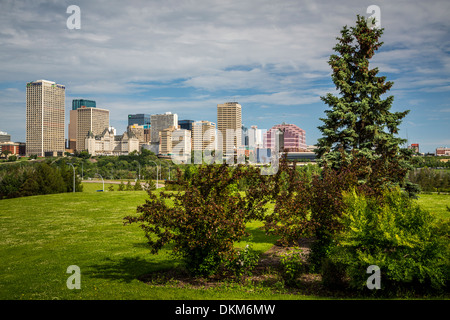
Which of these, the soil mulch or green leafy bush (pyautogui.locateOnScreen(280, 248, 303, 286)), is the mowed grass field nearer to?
the soil mulch

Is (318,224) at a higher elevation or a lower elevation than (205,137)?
lower

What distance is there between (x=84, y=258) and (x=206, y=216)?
663 cm

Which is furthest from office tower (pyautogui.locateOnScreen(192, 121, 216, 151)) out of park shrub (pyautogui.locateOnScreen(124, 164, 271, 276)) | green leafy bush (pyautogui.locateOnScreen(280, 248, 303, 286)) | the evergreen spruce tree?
green leafy bush (pyautogui.locateOnScreen(280, 248, 303, 286))

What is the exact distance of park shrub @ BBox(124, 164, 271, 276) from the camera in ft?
29.2

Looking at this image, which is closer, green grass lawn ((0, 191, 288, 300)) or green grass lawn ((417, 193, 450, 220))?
green grass lawn ((0, 191, 288, 300))

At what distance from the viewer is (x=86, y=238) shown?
16.8 metres

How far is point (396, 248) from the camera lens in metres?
8.32

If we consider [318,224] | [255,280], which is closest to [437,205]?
[318,224]

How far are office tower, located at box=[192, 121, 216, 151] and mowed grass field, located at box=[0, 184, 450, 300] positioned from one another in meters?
8.31

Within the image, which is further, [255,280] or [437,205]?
[437,205]

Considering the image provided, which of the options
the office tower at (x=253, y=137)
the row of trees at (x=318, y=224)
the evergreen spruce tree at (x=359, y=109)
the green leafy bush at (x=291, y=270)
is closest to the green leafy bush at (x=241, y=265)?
the row of trees at (x=318, y=224)

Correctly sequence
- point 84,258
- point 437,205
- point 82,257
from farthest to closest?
point 437,205 → point 82,257 → point 84,258

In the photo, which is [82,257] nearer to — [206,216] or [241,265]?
[241,265]

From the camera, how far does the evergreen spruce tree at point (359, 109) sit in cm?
1516
